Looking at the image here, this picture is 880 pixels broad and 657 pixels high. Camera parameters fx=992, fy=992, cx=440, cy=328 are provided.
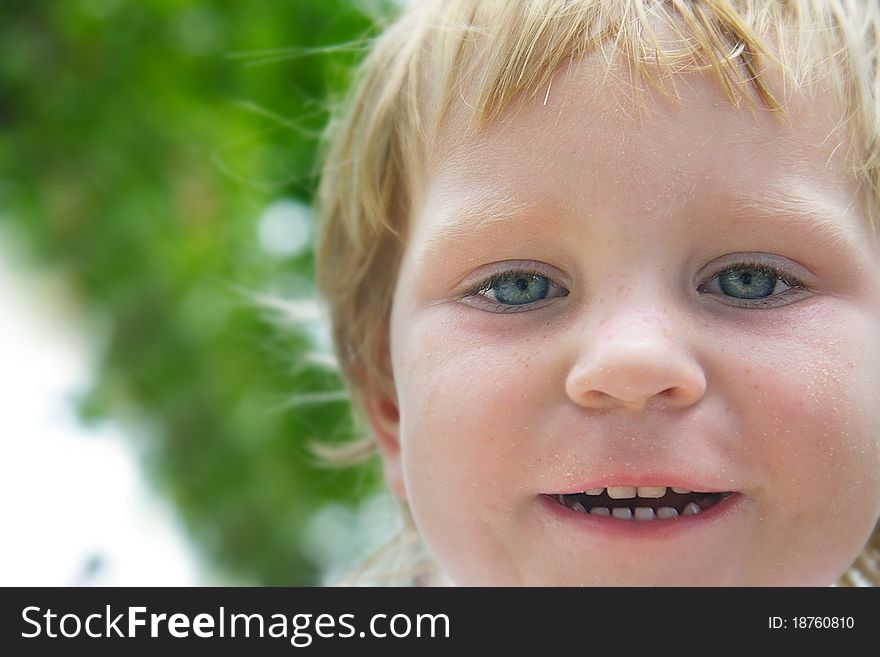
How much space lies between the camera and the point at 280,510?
2381 mm

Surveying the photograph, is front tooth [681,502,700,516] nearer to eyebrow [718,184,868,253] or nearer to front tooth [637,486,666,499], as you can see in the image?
front tooth [637,486,666,499]

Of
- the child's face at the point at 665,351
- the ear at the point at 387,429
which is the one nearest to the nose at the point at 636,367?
the child's face at the point at 665,351

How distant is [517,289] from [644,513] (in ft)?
0.70

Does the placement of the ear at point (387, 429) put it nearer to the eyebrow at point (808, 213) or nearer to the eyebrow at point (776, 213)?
the eyebrow at point (776, 213)

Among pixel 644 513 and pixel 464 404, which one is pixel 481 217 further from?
pixel 644 513

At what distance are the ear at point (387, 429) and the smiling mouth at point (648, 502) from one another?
0.31 meters

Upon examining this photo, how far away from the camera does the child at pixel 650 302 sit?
0.76 metres

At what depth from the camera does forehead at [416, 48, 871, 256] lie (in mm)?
781

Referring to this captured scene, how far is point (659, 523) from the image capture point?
2.55 feet

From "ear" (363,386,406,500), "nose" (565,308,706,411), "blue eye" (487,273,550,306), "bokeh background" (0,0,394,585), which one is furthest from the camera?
"bokeh background" (0,0,394,585)

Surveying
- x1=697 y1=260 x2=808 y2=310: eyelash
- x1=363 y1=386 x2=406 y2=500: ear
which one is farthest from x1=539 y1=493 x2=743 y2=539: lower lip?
x1=363 y1=386 x2=406 y2=500: ear
